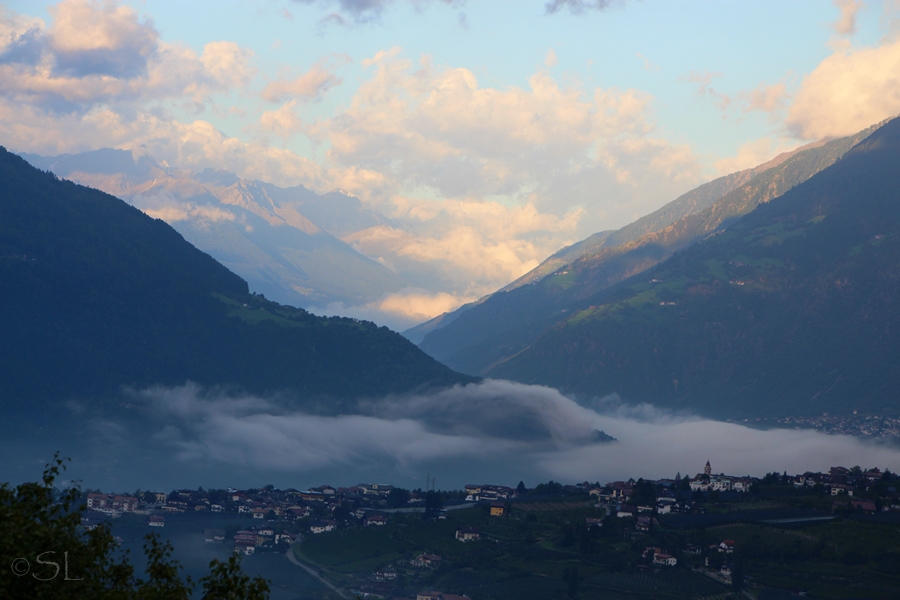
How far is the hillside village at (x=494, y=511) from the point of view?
365ft

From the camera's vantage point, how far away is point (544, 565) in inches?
4397

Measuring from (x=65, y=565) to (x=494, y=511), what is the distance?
347ft

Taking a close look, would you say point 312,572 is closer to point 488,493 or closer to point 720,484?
point 488,493

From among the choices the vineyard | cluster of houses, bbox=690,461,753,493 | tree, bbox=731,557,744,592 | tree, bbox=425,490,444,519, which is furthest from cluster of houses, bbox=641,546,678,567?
cluster of houses, bbox=690,461,753,493

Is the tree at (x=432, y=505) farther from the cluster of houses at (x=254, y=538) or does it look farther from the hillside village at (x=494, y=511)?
the cluster of houses at (x=254, y=538)

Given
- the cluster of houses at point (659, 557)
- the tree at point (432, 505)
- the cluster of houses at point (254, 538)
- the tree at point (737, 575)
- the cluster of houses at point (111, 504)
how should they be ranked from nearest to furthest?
1. the tree at point (737, 575)
2. the cluster of houses at point (659, 557)
3. the cluster of houses at point (254, 538)
4. the tree at point (432, 505)
5. the cluster of houses at point (111, 504)

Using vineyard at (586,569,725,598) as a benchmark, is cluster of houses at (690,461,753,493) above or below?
above

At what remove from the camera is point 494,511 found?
450 ft

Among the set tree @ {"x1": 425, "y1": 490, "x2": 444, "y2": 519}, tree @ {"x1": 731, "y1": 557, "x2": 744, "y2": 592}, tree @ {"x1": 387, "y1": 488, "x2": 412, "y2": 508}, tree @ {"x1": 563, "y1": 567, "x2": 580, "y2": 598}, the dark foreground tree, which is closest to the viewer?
the dark foreground tree

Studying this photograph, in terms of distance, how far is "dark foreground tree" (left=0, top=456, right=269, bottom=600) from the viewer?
32500 millimetres

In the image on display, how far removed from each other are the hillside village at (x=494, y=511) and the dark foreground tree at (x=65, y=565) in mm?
63492

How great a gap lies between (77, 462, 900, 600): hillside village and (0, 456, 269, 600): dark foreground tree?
63.5 metres

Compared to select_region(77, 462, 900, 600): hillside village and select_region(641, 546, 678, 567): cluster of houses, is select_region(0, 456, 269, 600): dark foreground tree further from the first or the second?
select_region(641, 546, 678, 567): cluster of houses

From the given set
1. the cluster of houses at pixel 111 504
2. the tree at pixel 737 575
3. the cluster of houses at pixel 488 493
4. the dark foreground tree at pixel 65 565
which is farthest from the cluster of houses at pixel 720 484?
the dark foreground tree at pixel 65 565
